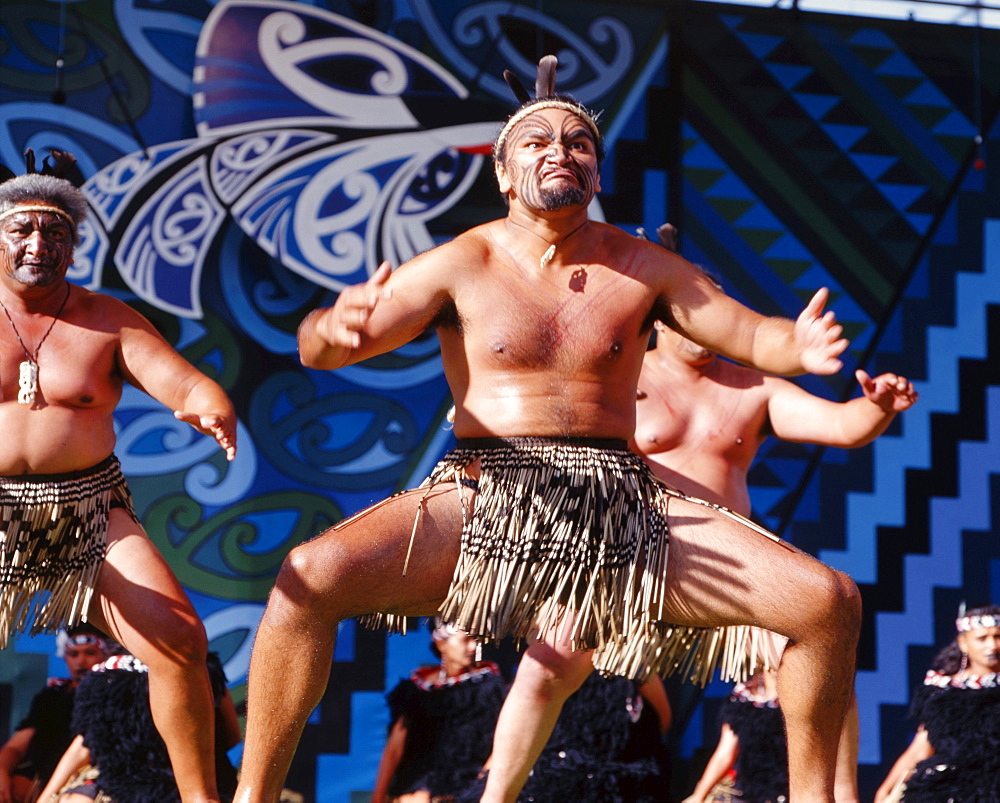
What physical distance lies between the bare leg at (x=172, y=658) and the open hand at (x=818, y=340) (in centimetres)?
175

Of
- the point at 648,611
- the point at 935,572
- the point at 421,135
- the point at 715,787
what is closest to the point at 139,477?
the point at 421,135

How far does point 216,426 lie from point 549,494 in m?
0.79

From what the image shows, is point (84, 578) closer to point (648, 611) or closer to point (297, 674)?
point (297, 674)

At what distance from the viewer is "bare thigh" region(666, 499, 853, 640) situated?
262 cm

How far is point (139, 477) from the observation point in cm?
532

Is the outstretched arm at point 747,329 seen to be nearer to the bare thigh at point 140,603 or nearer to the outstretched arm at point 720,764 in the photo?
the bare thigh at point 140,603

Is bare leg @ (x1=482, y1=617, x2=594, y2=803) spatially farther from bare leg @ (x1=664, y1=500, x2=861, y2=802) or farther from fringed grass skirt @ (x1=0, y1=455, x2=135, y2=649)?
fringed grass skirt @ (x1=0, y1=455, x2=135, y2=649)

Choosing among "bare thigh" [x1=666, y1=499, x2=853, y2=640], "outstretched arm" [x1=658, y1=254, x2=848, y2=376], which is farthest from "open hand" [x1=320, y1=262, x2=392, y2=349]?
"bare thigh" [x1=666, y1=499, x2=853, y2=640]

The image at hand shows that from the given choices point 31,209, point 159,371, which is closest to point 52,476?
point 159,371

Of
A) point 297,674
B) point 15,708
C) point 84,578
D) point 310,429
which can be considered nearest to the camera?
point 297,674

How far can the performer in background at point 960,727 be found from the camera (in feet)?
14.2

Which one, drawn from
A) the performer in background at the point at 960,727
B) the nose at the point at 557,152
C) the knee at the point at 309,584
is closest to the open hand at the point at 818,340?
the nose at the point at 557,152

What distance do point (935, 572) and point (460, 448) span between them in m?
3.66

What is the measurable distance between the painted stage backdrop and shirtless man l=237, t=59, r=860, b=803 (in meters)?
2.63
